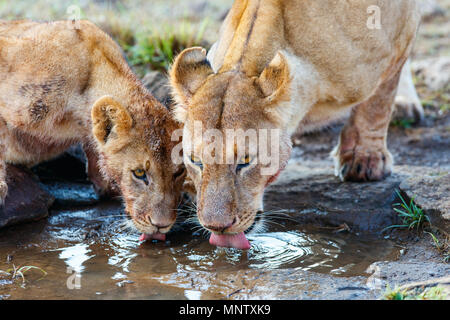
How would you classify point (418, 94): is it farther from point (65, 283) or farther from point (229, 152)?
point (65, 283)

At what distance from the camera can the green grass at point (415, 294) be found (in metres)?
3.36

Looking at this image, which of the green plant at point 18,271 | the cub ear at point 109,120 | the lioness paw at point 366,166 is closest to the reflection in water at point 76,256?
the green plant at point 18,271

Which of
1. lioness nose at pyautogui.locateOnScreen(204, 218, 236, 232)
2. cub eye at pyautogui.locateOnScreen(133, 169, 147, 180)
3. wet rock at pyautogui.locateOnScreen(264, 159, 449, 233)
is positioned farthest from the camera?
wet rock at pyautogui.locateOnScreen(264, 159, 449, 233)

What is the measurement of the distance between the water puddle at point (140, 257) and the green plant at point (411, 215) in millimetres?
265

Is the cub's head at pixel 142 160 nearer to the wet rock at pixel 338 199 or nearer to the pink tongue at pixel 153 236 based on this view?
the pink tongue at pixel 153 236

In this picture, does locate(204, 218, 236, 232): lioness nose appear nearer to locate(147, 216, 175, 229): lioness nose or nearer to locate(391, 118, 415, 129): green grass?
locate(147, 216, 175, 229): lioness nose

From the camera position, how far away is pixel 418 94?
841 cm

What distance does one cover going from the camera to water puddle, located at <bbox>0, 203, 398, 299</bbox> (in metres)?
3.83

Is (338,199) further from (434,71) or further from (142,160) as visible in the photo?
(434,71)

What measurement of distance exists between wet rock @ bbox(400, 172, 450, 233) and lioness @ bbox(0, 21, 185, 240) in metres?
1.86

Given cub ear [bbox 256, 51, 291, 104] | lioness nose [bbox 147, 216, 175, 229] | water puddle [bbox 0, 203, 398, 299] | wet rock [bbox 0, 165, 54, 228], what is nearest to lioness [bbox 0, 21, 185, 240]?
lioness nose [bbox 147, 216, 175, 229]

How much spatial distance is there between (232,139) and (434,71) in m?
5.49

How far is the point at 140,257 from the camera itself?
14.5ft

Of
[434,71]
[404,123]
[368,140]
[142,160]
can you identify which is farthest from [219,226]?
[434,71]
